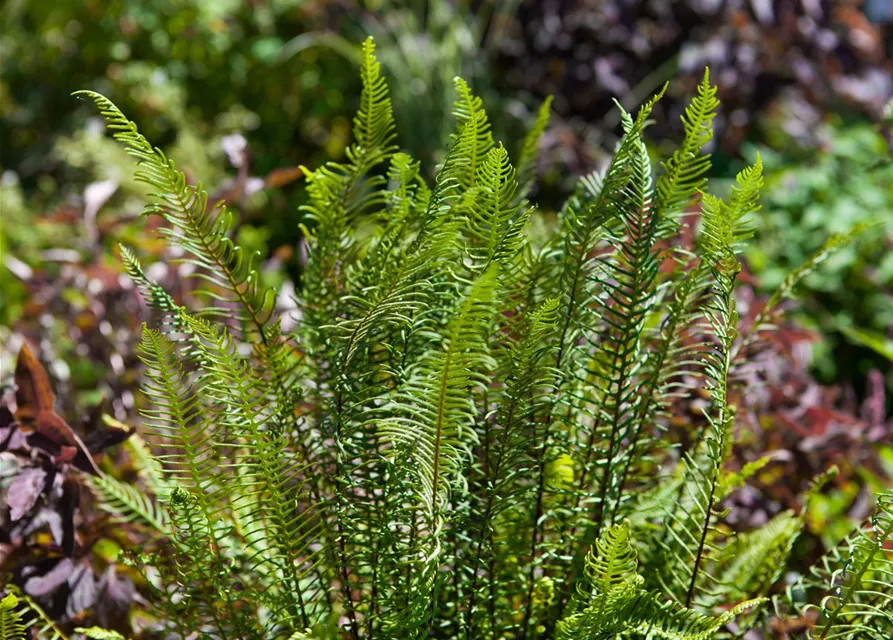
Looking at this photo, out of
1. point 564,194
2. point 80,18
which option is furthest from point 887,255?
point 80,18

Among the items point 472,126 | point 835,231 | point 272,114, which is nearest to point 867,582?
point 472,126

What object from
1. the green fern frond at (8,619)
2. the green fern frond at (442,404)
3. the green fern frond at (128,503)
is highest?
the green fern frond at (442,404)

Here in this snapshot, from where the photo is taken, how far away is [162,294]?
1200mm

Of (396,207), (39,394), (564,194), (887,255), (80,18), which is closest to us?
(396,207)

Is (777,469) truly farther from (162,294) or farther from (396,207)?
(162,294)

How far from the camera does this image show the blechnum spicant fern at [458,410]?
1052 millimetres

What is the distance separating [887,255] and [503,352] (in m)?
2.33

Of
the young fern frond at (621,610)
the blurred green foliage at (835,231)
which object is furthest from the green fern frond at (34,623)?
the blurred green foliage at (835,231)

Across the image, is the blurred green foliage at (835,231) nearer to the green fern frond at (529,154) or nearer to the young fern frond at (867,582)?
the green fern frond at (529,154)

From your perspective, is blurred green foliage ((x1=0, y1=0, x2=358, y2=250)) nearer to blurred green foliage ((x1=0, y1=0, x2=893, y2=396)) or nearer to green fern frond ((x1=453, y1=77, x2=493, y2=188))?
blurred green foliage ((x1=0, y1=0, x2=893, y2=396))

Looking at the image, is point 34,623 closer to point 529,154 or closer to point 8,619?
point 8,619

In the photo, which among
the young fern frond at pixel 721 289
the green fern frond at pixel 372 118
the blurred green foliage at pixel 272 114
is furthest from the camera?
the blurred green foliage at pixel 272 114

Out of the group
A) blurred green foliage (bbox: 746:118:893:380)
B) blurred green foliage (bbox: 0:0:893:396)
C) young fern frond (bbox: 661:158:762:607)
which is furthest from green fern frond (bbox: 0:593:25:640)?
blurred green foliage (bbox: 746:118:893:380)

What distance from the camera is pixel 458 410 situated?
107cm
